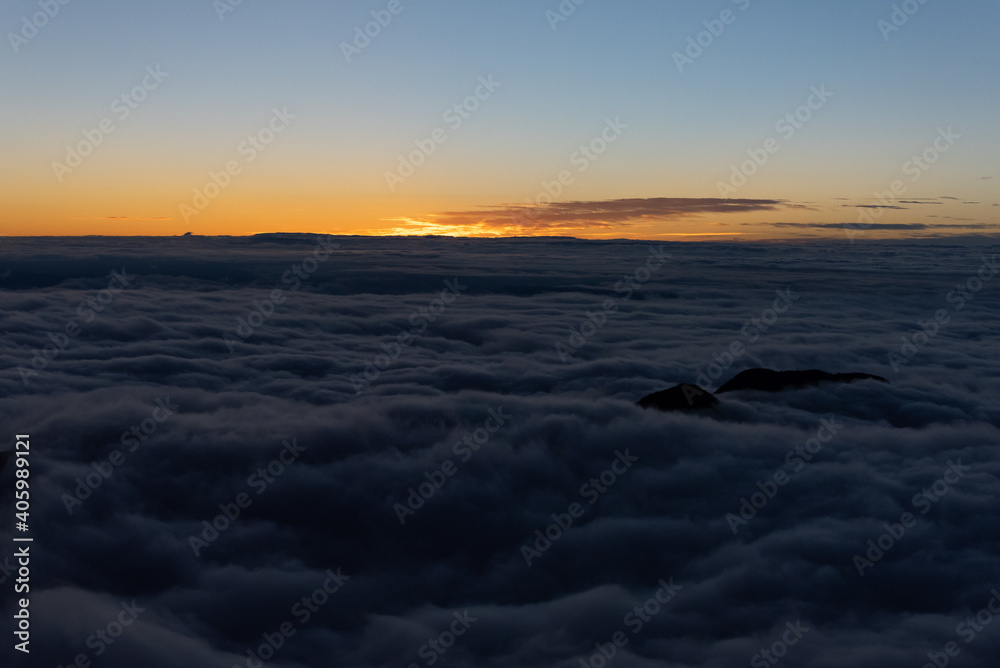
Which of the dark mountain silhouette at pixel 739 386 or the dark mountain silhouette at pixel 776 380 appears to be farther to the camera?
the dark mountain silhouette at pixel 776 380

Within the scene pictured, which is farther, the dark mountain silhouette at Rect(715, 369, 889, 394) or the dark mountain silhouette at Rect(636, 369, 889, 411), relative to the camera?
the dark mountain silhouette at Rect(715, 369, 889, 394)

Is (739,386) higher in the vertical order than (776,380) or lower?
lower

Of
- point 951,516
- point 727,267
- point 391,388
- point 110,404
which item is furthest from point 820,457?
point 727,267

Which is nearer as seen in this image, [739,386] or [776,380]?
[739,386]

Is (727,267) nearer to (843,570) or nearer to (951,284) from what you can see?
(951,284)

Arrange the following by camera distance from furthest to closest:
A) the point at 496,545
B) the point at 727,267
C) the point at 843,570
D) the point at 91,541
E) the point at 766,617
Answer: the point at 727,267, the point at 496,545, the point at 91,541, the point at 843,570, the point at 766,617
